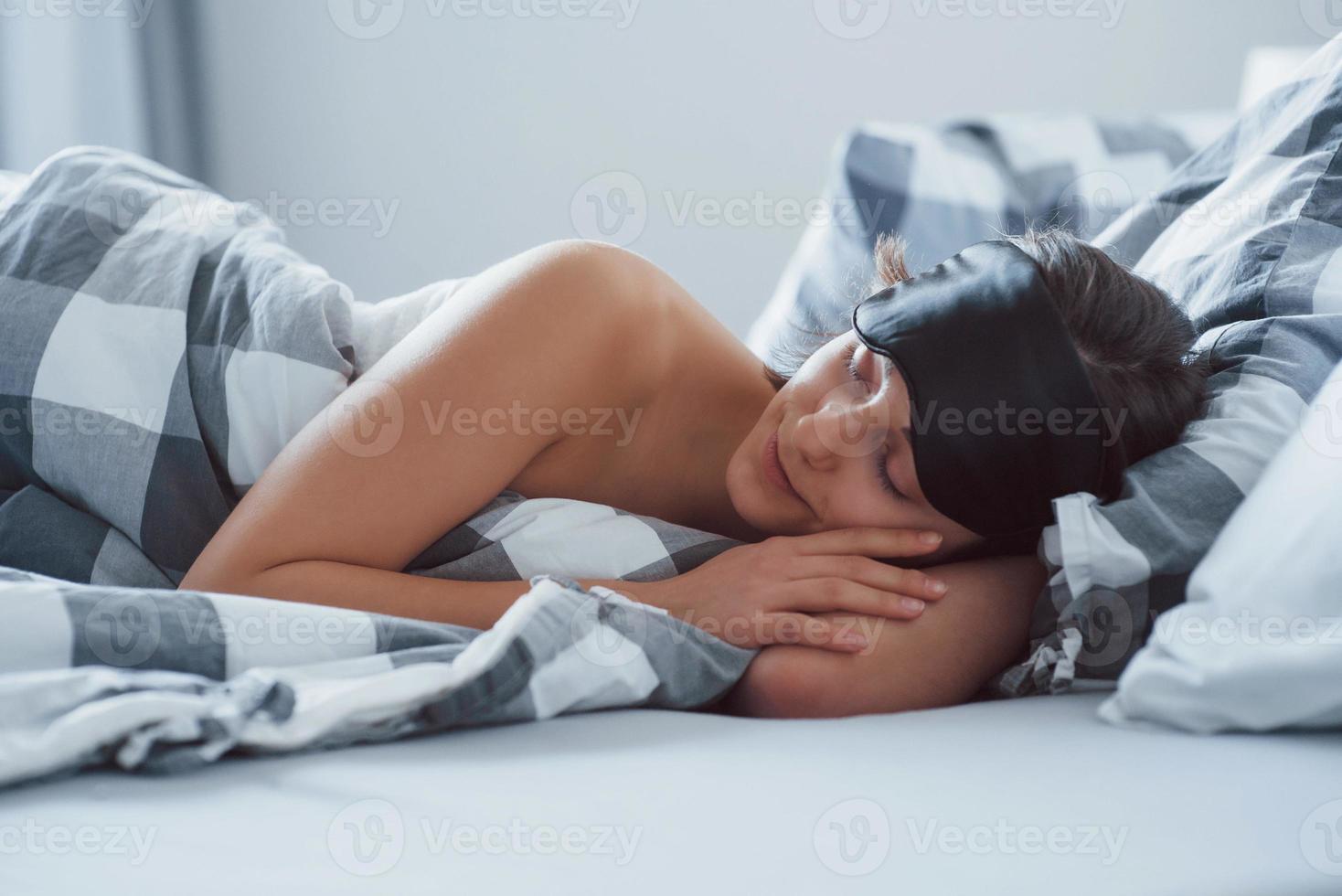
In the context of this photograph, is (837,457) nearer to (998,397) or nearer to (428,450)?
(998,397)

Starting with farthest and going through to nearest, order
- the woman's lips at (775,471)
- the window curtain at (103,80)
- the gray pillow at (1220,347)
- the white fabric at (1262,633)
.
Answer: the window curtain at (103,80) → the woman's lips at (775,471) → the gray pillow at (1220,347) → the white fabric at (1262,633)

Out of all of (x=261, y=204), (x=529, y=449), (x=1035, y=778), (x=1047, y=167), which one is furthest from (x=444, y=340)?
(x=261, y=204)

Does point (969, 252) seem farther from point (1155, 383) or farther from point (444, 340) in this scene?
point (444, 340)

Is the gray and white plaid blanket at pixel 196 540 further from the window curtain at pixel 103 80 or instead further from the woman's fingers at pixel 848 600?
the window curtain at pixel 103 80

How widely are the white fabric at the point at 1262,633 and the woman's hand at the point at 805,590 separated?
0.17 metres

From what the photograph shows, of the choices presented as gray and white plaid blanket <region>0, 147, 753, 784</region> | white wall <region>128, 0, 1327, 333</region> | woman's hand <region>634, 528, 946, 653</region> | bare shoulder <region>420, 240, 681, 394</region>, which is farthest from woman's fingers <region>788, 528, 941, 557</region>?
white wall <region>128, 0, 1327, 333</region>

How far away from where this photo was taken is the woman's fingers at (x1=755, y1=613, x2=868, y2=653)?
2.59 feet

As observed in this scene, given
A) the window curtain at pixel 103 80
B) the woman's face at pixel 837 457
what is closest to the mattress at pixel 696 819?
the woman's face at pixel 837 457

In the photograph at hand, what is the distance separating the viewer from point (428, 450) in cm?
86

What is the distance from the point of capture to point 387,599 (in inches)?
33.1

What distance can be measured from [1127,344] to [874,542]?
241 mm

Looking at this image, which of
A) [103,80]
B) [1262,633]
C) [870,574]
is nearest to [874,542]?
[870,574]

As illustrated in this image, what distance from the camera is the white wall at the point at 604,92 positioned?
86.7 inches

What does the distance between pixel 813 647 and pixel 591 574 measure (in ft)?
0.59
